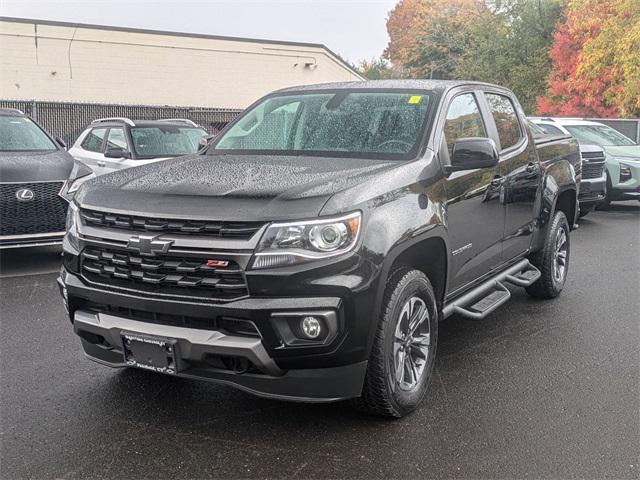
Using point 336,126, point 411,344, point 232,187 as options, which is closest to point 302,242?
point 232,187

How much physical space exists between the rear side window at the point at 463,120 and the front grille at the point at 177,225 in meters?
1.71

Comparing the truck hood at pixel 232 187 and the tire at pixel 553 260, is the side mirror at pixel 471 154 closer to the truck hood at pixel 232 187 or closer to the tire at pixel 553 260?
the truck hood at pixel 232 187

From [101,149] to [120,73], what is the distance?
727 inches

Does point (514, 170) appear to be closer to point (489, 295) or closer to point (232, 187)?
point (489, 295)

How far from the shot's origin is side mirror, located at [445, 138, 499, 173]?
13.7ft

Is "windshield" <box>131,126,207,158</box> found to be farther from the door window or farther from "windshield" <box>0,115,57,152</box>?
"windshield" <box>0,115,57,152</box>

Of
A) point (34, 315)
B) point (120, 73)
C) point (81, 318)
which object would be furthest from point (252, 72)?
point (81, 318)

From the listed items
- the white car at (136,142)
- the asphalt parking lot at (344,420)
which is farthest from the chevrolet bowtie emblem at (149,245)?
the white car at (136,142)

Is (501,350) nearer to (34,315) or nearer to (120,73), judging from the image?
(34,315)

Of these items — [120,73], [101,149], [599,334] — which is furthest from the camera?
[120,73]

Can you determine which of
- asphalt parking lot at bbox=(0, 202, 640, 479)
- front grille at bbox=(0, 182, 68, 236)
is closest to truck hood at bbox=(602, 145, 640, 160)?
asphalt parking lot at bbox=(0, 202, 640, 479)

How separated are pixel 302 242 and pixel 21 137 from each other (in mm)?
6848

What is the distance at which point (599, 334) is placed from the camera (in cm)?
543

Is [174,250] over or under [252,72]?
over
